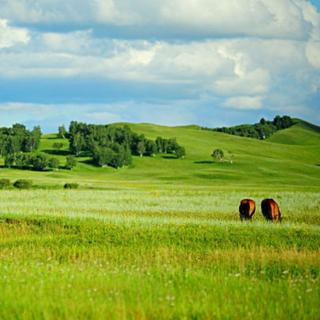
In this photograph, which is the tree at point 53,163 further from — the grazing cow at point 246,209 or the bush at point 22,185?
the grazing cow at point 246,209

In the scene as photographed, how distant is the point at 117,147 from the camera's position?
184875 mm

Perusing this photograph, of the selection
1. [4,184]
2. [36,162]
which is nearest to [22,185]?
[4,184]

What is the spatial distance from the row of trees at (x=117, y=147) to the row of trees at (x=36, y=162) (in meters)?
11.1

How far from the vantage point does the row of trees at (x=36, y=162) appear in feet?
538

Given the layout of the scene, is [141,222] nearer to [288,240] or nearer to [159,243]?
[159,243]

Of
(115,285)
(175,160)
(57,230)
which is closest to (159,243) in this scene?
(57,230)

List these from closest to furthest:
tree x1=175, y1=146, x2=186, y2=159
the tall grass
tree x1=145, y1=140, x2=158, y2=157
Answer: the tall grass → tree x1=175, y1=146, x2=186, y2=159 → tree x1=145, y1=140, x2=158, y2=157

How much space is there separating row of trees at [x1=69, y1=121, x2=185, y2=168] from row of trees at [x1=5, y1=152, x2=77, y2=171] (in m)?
11.1

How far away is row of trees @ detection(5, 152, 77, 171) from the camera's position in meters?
164

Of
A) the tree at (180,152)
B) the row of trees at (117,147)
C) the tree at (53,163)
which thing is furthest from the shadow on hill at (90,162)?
the tree at (180,152)

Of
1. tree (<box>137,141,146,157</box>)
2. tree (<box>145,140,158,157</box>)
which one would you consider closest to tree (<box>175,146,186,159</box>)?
tree (<box>145,140,158,157</box>)

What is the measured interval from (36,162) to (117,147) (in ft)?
88.8

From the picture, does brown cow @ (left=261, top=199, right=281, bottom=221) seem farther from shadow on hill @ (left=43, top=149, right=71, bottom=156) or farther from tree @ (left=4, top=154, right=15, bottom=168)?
shadow on hill @ (left=43, top=149, right=71, bottom=156)

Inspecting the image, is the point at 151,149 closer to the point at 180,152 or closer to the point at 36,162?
the point at 180,152
